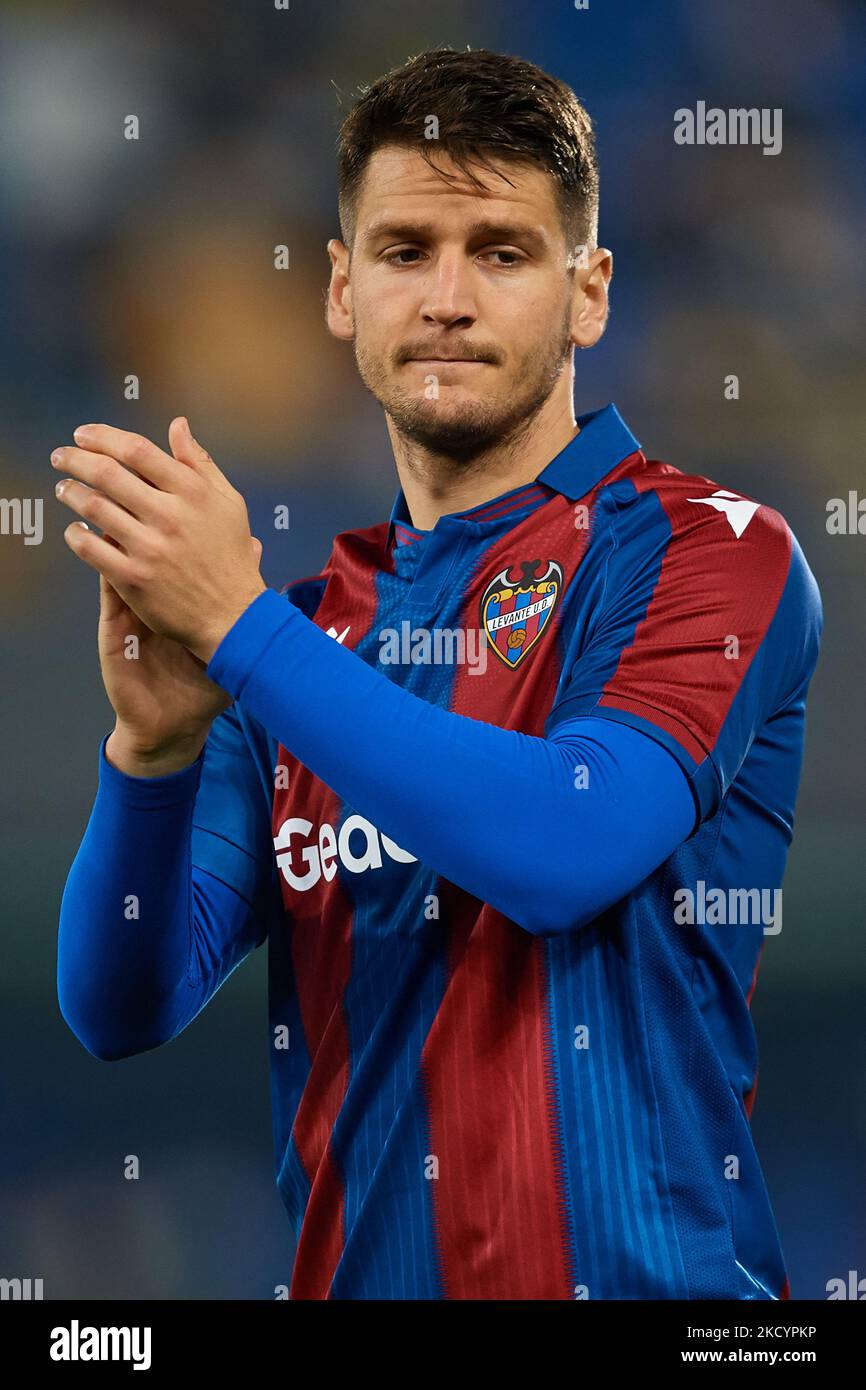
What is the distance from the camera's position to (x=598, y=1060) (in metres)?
1.25

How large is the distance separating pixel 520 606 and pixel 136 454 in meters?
0.38

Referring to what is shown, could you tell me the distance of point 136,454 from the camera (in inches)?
45.9

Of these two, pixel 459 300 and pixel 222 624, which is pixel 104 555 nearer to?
pixel 222 624

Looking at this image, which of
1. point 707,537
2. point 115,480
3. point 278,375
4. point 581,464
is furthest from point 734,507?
point 278,375

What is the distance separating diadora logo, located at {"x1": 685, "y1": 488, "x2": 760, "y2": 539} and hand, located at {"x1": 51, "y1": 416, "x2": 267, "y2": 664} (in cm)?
41

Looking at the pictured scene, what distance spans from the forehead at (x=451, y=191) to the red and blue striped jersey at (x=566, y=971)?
220mm

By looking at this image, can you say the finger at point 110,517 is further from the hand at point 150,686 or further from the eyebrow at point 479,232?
the eyebrow at point 479,232

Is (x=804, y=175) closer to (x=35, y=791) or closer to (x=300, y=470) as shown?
(x=300, y=470)

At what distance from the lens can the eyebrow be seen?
4.72 ft

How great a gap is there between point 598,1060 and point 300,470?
6.18ft

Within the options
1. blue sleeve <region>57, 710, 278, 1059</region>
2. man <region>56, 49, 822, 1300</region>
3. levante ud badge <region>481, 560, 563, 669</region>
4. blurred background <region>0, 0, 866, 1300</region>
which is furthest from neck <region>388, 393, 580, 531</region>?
blurred background <region>0, 0, 866, 1300</region>

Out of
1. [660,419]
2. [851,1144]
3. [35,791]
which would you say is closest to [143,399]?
[35,791]

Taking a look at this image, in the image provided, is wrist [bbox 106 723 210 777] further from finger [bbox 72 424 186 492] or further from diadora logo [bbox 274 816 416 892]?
finger [bbox 72 424 186 492]

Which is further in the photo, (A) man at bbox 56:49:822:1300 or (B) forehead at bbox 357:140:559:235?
(B) forehead at bbox 357:140:559:235
